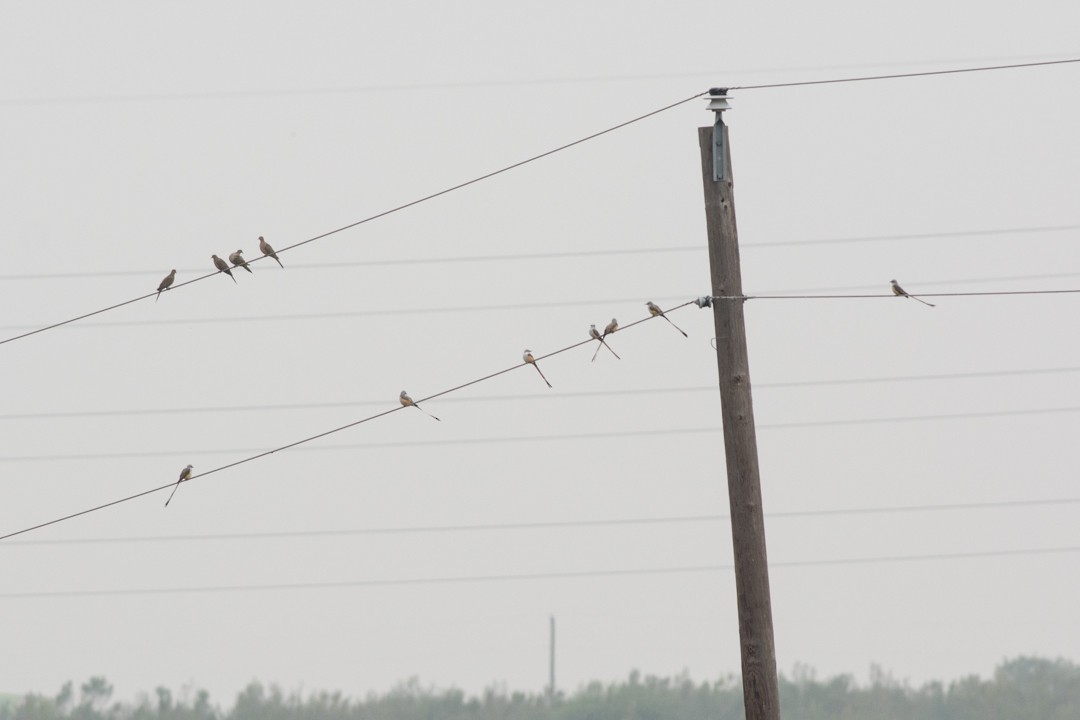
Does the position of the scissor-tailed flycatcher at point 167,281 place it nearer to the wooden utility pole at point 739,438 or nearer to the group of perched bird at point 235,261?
the group of perched bird at point 235,261

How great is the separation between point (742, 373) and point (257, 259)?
24.4 feet

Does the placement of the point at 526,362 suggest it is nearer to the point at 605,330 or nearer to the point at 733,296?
the point at 605,330

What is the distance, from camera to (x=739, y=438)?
10.2 metres

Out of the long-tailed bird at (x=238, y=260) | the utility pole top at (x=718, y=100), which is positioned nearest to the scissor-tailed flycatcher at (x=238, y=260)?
the long-tailed bird at (x=238, y=260)

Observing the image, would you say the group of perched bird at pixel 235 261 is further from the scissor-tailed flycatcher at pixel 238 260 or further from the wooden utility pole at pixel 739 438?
the wooden utility pole at pixel 739 438

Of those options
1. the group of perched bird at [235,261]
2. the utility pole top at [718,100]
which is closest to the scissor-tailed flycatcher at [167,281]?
the group of perched bird at [235,261]

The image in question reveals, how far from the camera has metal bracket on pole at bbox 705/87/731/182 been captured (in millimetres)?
10719

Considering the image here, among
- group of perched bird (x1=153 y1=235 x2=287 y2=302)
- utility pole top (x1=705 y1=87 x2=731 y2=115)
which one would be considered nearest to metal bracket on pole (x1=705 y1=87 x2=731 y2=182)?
utility pole top (x1=705 y1=87 x2=731 y2=115)

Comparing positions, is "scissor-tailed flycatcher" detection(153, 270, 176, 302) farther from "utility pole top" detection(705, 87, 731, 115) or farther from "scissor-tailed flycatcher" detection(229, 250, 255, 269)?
"utility pole top" detection(705, 87, 731, 115)

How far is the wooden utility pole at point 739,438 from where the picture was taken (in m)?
10.0

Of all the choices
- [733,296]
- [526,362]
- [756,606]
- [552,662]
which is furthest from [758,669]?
[552,662]

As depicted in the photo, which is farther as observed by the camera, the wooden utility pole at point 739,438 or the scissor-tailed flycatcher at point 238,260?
the scissor-tailed flycatcher at point 238,260

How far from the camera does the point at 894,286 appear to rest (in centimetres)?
1373

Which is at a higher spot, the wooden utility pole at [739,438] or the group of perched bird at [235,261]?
the group of perched bird at [235,261]
